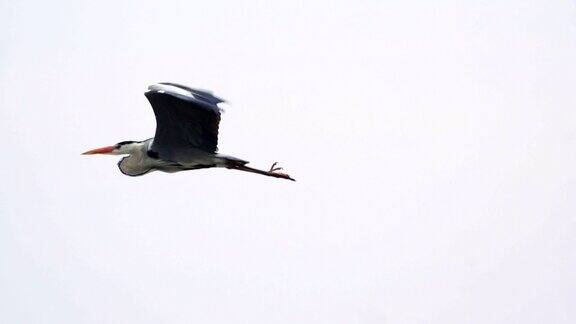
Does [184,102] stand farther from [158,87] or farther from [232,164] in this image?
[232,164]

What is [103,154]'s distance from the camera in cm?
2119

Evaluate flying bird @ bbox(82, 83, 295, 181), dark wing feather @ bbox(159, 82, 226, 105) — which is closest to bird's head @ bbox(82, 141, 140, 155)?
flying bird @ bbox(82, 83, 295, 181)

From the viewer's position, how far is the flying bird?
60.7ft

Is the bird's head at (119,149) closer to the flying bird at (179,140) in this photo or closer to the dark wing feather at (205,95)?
the flying bird at (179,140)

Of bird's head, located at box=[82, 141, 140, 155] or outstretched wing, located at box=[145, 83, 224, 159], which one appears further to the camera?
bird's head, located at box=[82, 141, 140, 155]

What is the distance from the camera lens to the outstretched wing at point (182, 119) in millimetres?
18406

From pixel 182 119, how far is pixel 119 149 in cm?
235

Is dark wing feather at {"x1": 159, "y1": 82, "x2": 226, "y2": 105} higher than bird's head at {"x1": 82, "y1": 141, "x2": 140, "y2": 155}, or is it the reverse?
dark wing feather at {"x1": 159, "y1": 82, "x2": 226, "y2": 105}

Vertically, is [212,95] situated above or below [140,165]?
above

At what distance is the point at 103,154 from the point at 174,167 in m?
1.77

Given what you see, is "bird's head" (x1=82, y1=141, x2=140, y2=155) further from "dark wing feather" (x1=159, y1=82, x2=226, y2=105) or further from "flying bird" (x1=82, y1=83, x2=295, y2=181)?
"dark wing feather" (x1=159, y1=82, x2=226, y2=105)

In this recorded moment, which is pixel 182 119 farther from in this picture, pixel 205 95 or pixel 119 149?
pixel 119 149

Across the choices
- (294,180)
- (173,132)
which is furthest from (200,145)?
(294,180)

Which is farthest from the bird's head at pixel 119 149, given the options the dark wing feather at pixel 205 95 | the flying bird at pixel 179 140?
the dark wing feather at pixel 205 95
